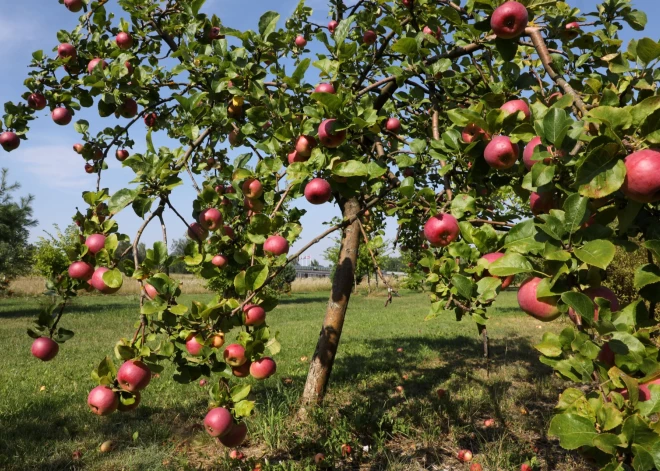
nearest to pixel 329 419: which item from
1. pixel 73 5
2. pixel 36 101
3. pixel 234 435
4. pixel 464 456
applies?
pixel 464 456

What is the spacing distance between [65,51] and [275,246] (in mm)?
2006

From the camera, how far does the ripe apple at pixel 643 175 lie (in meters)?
0.91

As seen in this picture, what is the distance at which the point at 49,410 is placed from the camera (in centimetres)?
447

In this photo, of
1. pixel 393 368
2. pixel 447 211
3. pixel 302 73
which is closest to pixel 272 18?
pixel 302 73

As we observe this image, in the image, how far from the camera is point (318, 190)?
163 cm

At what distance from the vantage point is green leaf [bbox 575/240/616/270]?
916mm

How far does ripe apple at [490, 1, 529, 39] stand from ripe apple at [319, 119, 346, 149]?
65 cm

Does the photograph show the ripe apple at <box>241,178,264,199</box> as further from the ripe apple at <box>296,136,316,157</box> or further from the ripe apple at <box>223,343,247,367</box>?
the ripe apple at <box>223,343,247,367</box>

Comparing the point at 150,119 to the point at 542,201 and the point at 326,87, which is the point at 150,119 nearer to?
the point at 326,87

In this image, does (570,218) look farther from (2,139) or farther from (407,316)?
(407,316)

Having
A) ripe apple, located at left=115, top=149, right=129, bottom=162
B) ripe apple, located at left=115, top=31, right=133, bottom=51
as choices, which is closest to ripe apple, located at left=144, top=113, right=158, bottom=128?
ripe apple, located at left=115, top=149, right=129, bottom=162

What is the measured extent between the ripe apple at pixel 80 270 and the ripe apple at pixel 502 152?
158cm

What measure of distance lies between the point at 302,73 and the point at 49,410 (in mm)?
4691

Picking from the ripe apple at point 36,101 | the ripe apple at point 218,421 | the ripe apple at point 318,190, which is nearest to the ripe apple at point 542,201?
the ripe apple at point 318,190
